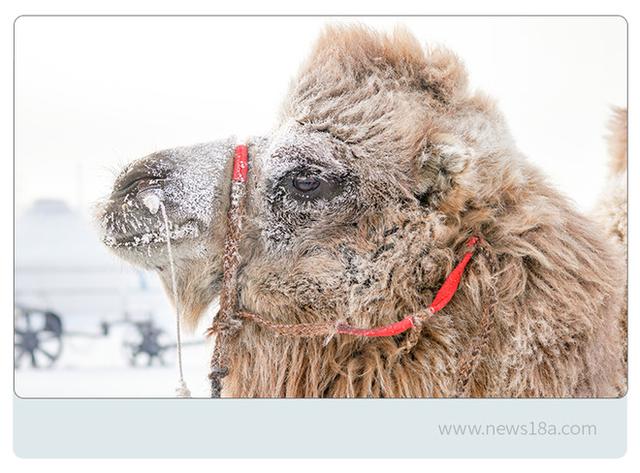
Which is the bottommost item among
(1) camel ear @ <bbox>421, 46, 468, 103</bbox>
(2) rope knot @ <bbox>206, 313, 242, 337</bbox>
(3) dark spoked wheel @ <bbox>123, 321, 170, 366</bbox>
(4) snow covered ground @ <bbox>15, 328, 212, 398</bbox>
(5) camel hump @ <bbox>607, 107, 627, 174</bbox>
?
(3) dark spoked wheel @ <bbox>123, 321, 170, 366</bbox>

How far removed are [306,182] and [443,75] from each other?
0.70 meters

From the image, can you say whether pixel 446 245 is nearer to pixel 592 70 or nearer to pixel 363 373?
pixel 363 373

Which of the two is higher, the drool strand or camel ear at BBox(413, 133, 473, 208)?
camel ear at BBox(413, 133, 473, 208)

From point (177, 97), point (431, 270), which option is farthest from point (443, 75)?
point (177, 97)

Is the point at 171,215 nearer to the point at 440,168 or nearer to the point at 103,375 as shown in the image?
the point at 440,168

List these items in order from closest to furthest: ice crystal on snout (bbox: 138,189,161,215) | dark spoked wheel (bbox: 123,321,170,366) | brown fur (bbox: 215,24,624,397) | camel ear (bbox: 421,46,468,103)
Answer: brown fur (bbox: 215,24,624,397) → ice crystal on snout (bbox: 138,189,161,215) → camel ear (bbox: 421,46,468,103) → dark spoked wheel (bbox: 123,321,170,366)

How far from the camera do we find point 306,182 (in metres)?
A: 2.67

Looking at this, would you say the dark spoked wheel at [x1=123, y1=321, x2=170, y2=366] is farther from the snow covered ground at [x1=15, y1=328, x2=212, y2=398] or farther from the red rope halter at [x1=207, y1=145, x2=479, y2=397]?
the red rope halter at [x1=207, y1=145, x2=479, y2=397]

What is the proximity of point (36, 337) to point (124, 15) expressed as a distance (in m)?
2.12

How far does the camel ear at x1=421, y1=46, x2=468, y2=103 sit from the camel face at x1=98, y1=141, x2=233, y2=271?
88cm

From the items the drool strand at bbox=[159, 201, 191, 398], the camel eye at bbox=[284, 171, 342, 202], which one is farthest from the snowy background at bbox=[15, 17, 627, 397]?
the camel eye at bbox=[284, 171, 342, 202]

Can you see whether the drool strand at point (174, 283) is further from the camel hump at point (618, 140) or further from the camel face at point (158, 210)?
the camel hump at point (618, 140)

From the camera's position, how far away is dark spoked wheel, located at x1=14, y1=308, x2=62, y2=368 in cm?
349

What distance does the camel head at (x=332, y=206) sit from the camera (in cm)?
261
